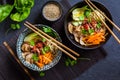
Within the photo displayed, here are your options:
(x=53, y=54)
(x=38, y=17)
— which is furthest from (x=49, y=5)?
(x=53, y=54)

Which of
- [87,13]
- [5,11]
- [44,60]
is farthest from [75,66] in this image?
[5,11]

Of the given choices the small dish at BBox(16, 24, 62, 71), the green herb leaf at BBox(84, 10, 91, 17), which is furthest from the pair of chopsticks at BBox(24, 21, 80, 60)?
the green herb leaf at BBox(84, 10, 91, 17)

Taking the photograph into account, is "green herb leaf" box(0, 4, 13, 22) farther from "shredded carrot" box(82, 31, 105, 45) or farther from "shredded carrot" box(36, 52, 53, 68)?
"shredded carrot" box(82, 31, 105, 45)

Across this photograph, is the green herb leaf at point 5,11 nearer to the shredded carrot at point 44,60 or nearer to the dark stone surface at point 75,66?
the dark stone surface at point 75,66

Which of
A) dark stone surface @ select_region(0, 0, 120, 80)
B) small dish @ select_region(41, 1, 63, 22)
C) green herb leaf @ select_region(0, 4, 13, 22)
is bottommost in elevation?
dark stone surface @ select_region(0, 0, 120, 80)

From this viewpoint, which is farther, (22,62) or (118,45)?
(118,45)

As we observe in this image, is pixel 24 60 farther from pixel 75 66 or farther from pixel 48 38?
pixel 75 66

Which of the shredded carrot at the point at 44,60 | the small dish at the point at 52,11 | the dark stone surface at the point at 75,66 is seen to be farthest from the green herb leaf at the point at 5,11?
the shredded carrot at the point at 44,60

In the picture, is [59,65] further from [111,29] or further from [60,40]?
[111,29]
